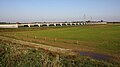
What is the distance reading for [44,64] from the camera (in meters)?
10.6

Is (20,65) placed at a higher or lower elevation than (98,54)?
higher

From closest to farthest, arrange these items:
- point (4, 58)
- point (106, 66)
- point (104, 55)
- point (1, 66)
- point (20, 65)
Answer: point (1, 66)
point (20, 65)
point (4, 58)
point (106, 66)
point (104, 55)

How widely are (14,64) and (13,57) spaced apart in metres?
1.58

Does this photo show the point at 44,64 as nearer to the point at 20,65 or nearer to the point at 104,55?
the point at 20,65

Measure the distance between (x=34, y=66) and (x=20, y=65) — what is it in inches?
30.6

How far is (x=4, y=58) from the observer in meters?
11.3

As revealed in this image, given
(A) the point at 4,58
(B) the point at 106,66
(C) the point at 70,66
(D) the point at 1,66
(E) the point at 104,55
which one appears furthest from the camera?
(E) the point at 104,55

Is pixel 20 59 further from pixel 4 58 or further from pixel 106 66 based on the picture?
pixel 106 66

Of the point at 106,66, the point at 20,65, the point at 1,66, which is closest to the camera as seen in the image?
the point at 1,66

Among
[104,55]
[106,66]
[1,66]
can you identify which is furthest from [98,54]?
[1,66]

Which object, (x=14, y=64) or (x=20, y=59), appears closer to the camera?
(x=14, y=64)

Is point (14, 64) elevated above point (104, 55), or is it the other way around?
point (14, 64)

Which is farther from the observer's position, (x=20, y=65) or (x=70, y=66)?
(x=70, y=66)

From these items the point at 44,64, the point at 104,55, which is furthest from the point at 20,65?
the point at 104,55
